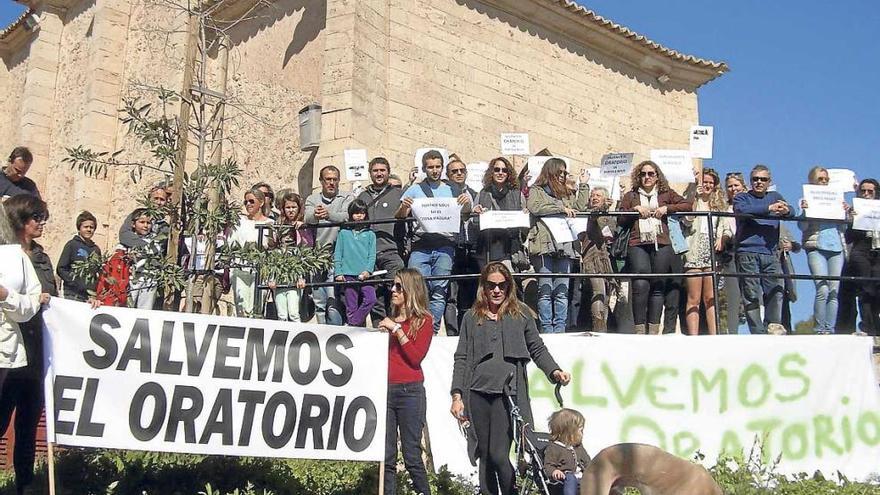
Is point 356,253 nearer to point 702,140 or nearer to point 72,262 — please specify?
point 72,262

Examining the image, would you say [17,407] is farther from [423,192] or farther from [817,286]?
[817,286]

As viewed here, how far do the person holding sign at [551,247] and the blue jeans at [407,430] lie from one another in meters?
2.34

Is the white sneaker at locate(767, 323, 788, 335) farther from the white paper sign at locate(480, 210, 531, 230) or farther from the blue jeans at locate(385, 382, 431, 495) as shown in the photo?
the blue jeans at locate(385, 382, 431, 495)

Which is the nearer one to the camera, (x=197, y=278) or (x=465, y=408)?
(x=465, y=408)

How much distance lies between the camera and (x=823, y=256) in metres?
8.37

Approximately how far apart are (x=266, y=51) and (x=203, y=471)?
8.37 metres

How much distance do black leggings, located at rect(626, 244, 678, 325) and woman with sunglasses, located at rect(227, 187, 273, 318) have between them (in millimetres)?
3457

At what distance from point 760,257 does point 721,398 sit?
4.97 ft

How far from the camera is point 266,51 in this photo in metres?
13.6

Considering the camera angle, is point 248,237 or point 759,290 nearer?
point 759,290

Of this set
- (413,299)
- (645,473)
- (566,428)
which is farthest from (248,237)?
(645,473)

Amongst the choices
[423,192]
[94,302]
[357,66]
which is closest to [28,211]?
[94,302]

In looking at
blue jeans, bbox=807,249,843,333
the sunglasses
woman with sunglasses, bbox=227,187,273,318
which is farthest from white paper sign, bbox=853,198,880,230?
woman with sunglasses, bbox=227,187,273,318

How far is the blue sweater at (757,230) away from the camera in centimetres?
816
